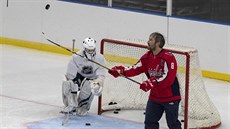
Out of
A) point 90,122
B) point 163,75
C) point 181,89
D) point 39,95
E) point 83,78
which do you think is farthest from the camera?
point 39,95

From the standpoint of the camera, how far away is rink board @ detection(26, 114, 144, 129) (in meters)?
8.63

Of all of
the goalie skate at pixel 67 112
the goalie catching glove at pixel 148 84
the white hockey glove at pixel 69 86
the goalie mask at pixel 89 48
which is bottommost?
the goalie skate at pixel 67 112

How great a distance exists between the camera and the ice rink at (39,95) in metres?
8.84

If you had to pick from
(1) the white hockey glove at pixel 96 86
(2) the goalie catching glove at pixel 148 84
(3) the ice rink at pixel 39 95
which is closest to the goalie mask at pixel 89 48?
(1) the white hockey glove at pixel 96 86

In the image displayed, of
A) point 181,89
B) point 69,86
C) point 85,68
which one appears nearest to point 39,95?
point 69,86

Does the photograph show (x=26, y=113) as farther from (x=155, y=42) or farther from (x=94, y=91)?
(x=155, y=42)

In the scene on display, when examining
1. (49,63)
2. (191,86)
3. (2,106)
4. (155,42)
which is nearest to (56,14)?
(49,63)

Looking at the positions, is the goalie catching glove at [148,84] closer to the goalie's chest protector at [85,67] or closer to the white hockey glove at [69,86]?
the goalie's chest protector at [85,67]

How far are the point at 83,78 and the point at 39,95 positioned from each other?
138 centimetres

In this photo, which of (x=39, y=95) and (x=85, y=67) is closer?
(x=85, y=67)

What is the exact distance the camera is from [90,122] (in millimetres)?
8867

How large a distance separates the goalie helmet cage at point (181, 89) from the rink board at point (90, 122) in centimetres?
28

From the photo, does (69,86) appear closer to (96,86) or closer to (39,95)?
(96,86)

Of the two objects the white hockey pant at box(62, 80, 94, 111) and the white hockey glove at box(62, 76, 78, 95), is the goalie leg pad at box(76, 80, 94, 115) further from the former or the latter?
the white hockey glove at box(62, 76, 78, 95)
